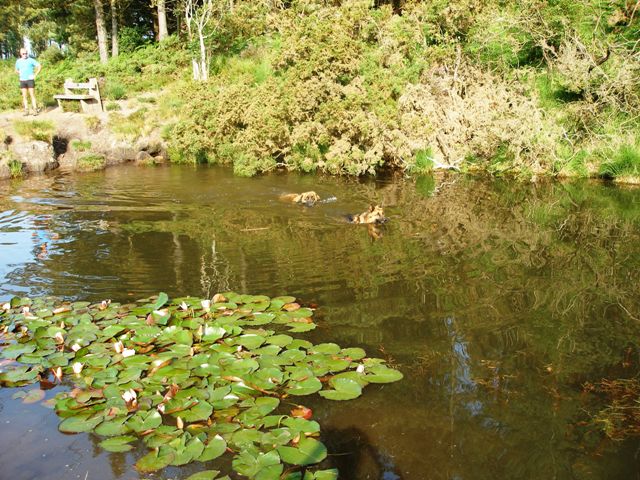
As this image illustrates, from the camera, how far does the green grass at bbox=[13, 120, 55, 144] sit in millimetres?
15766

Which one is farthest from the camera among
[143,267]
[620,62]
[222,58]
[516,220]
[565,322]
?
[222,58]

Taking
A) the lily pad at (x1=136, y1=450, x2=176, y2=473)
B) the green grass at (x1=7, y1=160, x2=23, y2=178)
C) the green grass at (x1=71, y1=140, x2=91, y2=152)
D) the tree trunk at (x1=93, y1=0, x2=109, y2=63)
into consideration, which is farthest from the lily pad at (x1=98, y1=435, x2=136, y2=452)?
the tree trunk at (x1=93, y1=0, x2=109, y2=63)

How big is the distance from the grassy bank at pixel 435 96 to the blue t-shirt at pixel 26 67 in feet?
13.1

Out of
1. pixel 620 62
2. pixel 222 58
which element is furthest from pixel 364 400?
pixel 222 58

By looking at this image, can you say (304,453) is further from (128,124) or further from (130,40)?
(130,40)

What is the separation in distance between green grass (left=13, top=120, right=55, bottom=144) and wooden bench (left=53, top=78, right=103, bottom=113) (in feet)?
7.39

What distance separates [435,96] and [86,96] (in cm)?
1151

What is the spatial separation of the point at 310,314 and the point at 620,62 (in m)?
12.4

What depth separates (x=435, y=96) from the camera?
15562 mm

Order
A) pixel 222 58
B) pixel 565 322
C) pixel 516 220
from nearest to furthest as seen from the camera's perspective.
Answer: pixel 565 322, pixel 516 220, pixel 222 58

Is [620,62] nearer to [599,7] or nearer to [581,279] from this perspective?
[599,7]

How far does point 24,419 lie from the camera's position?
13.5 ft

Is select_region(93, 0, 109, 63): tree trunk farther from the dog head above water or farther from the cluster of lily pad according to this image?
the cluster of lily pad

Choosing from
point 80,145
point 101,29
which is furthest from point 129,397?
point 101,29
